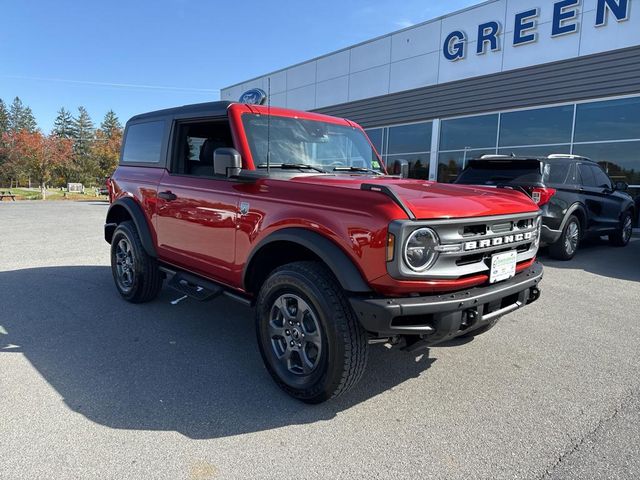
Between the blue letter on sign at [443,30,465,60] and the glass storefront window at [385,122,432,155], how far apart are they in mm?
2391

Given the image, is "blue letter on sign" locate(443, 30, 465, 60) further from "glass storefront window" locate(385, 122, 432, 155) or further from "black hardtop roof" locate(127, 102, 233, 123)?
"black hardtop roof" locate(127, 102, 233, 123)

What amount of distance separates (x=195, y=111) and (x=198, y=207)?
94 cm

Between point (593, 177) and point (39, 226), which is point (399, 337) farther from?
point (39, 226)

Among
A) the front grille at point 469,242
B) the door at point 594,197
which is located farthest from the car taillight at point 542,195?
the front grille at point 469,242

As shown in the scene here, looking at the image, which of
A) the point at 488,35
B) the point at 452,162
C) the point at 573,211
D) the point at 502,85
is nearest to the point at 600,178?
the point at 573,211

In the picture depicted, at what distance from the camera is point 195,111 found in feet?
13.2

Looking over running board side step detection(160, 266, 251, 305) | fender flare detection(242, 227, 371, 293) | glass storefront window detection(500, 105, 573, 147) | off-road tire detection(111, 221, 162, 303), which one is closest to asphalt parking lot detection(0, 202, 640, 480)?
off-road tire detection(111, 221, 162, 303)

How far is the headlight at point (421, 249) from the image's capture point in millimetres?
2471

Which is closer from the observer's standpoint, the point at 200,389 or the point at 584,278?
Result: the point at 200,389

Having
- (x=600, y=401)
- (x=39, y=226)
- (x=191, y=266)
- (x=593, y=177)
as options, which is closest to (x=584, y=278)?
(x=593, y=177)

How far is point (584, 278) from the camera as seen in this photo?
648 cm

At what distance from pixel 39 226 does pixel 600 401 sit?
43.7ft

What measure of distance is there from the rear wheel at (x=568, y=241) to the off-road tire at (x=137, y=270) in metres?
6.45

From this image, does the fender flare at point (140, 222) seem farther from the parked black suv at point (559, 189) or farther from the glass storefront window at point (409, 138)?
the glass storefront window at point (409, 138)
